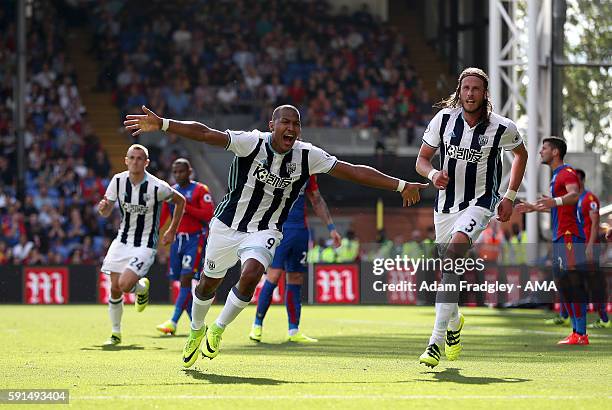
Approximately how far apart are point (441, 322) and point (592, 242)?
19.3 ft

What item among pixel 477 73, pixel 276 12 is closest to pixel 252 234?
pixel 477 73

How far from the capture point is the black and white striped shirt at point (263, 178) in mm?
9781

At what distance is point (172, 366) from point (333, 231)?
4.20 meters

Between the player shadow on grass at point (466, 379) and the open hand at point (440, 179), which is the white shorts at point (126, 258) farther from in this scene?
the player shadow on grass at point (466, 379)

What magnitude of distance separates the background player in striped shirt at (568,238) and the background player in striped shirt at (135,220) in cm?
411

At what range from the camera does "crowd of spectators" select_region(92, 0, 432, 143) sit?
107ft

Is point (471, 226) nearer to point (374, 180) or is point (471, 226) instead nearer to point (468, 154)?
point (468, 154)

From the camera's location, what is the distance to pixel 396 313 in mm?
21781

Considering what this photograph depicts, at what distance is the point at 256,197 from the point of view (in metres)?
10.1

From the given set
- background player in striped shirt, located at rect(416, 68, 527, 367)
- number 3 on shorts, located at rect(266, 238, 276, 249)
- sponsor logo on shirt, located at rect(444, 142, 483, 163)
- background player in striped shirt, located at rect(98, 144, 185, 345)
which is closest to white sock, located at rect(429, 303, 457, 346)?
background player in striped shirt, located at rect(416, 68, 527, 367)

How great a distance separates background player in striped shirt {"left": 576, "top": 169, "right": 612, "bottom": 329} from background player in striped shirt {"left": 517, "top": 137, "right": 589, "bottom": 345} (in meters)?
0.33

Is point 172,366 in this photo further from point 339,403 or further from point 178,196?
point 178,196

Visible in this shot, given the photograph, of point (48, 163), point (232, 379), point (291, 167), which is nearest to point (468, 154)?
point (291, 167)

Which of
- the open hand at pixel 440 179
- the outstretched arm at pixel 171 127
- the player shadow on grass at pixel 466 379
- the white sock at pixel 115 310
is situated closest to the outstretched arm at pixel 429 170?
the open hand at pixel 440 179
